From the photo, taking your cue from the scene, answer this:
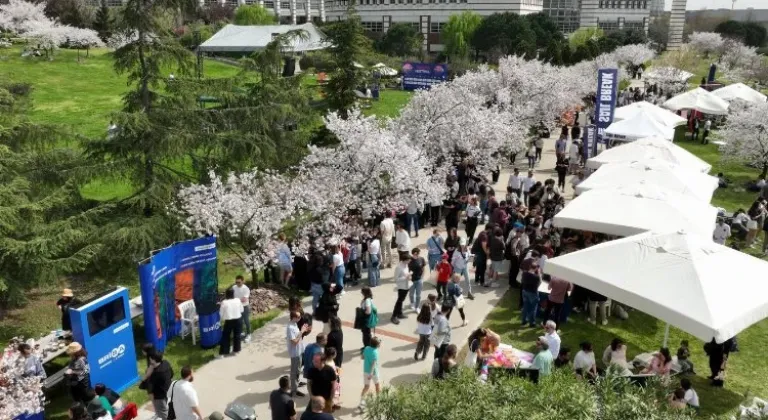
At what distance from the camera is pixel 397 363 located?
1095 centimetres

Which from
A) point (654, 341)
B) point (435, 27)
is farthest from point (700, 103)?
point (435, 27)

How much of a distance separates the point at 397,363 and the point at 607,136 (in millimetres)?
18255

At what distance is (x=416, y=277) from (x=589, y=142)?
16.2m

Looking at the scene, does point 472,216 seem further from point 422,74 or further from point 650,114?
point 422,74

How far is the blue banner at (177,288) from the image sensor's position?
10719mm

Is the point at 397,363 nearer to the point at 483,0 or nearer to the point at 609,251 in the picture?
the point at 609,251

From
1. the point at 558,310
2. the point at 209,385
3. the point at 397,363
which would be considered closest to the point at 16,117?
the point at 209,385

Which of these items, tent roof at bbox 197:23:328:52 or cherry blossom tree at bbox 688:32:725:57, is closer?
tent roof at bbox 197:23:328:52

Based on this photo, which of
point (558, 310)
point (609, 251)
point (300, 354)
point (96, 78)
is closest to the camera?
point (300, 354)

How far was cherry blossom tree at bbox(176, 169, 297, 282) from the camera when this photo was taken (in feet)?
41.0

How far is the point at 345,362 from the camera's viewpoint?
1094 cm

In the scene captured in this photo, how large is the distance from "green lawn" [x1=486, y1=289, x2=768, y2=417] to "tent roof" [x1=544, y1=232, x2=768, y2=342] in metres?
1.87

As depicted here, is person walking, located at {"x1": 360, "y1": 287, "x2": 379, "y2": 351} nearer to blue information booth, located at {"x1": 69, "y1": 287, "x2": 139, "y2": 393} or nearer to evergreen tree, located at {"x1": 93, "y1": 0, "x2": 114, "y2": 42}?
blue information booth, located at {"x1": 69, "y1": 287, "x2": 139, "y2": 393}

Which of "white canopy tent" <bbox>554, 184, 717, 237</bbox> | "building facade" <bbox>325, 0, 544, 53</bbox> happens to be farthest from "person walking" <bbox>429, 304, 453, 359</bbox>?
"building facade" <bbox>325, 0, 544, 53</bbox>
